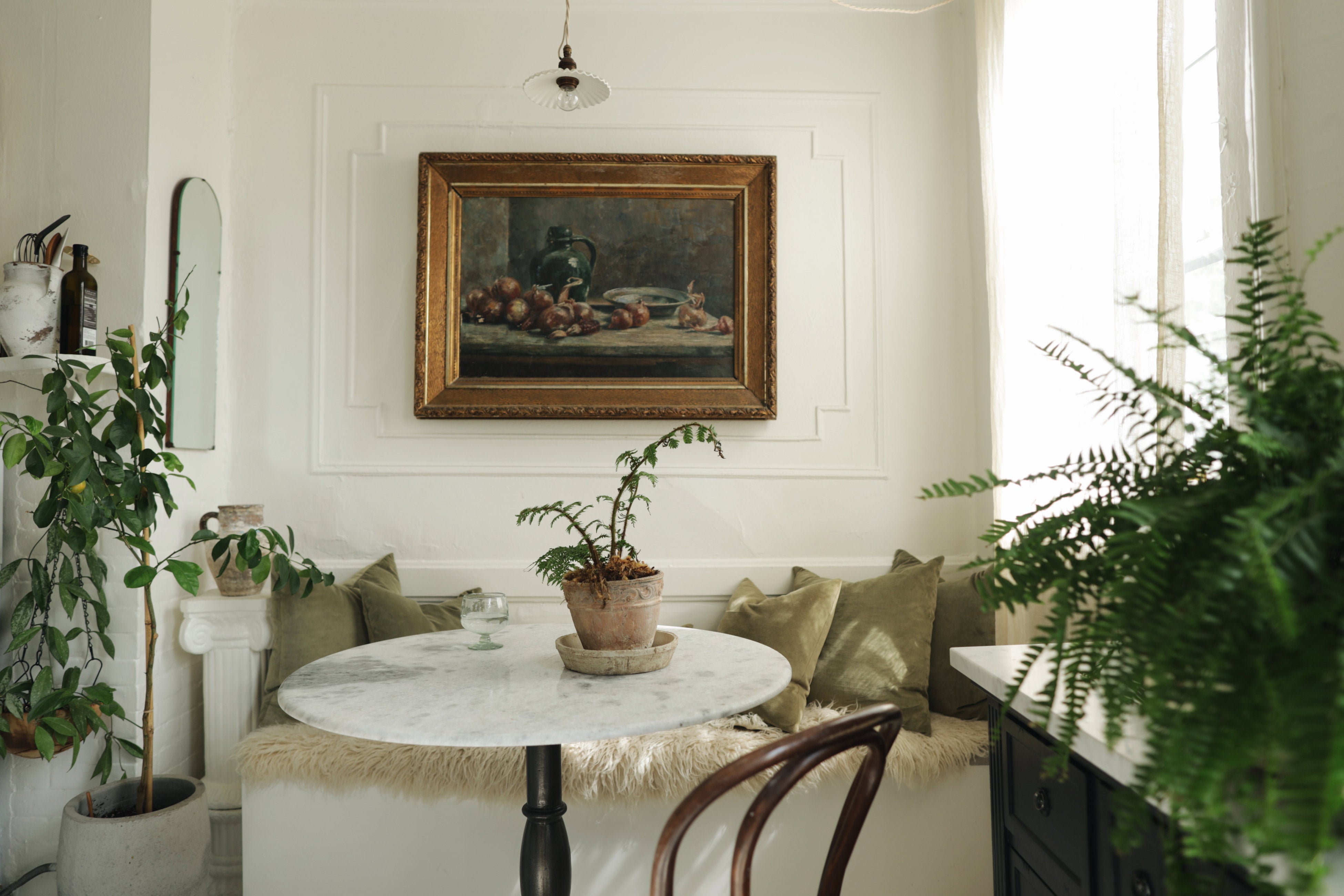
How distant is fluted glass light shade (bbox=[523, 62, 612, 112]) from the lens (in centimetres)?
219

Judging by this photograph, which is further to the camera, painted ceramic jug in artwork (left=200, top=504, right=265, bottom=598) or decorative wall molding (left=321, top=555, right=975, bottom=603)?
decorative wall molding (left=321, top=555, right=975, bottom=603)

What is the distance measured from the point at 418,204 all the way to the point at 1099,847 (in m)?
2.81

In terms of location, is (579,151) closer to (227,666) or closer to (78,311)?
(78,311)

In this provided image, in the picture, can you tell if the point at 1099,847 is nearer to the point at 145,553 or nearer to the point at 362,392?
the point at 145,553

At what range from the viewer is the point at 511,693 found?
143 centimetres

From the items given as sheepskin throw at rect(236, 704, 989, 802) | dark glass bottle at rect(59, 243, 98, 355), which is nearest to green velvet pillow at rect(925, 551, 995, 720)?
sheepskin throw at rect(236, 704, 989, 802)

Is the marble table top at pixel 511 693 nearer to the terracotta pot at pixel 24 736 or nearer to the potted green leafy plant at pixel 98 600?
A: the potted green leafy plant at pixel 98 600

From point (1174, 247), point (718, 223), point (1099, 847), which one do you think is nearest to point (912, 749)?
point (1099, 847)

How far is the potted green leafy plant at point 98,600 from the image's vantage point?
1880mm

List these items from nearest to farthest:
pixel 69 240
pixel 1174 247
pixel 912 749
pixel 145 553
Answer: pixel 1174 247, pixel 145 553, pixel 912 749, pixel 69 240

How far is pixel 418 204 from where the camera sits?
2.90 m

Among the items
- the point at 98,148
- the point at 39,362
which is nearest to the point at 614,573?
the point at 39,362

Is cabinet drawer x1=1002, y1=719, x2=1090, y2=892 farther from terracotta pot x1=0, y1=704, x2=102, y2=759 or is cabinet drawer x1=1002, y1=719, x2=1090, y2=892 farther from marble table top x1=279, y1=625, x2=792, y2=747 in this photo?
terracotta pot x1=0, y1=704, x2=102, y2=759

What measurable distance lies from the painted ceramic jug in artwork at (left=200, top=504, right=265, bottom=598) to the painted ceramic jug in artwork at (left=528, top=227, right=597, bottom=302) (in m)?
1.25
